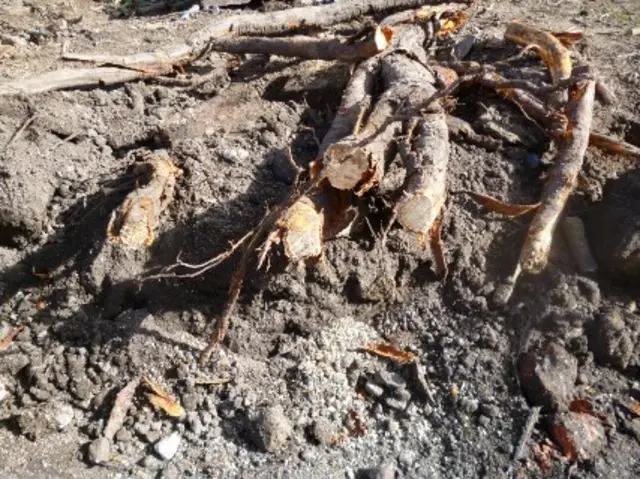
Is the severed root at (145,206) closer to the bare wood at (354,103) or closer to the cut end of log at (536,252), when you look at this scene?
the bare wood at (354,103)

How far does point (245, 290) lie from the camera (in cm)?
293

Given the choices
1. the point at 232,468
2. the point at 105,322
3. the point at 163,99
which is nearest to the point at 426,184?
the point at 232,468

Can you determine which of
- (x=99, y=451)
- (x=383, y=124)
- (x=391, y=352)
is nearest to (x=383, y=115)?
(x=383, y=124)

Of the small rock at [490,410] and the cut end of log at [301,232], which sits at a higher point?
the cut end of log at [301,232]

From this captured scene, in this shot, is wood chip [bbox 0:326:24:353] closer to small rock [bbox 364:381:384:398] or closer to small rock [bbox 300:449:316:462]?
small rock [bbox 300:449:316:462]

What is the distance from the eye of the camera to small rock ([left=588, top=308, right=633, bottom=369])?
9.05 ft

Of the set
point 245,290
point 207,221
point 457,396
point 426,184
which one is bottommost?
point 457,396

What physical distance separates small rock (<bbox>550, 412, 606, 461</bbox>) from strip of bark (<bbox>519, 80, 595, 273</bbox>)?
0.62m

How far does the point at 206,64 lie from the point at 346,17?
92 centimetres

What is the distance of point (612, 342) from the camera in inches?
109

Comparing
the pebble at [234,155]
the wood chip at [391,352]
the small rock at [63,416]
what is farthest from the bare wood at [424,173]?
the small rock at [63,416]

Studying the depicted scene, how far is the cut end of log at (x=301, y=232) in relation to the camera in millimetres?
2510

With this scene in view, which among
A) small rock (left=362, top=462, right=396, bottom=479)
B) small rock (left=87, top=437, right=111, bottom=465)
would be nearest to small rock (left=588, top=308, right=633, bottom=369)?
small rock (left=362, top=462, right=396, bottom=479)

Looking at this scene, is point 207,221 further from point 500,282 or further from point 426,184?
point 500,282
